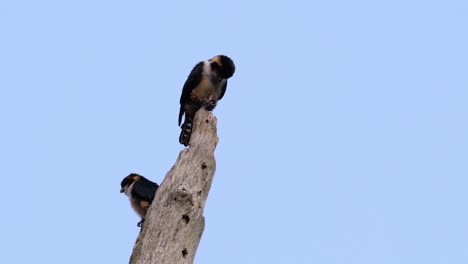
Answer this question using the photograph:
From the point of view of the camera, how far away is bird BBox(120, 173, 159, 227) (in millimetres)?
9211

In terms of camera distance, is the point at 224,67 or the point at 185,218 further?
the point at 224,67

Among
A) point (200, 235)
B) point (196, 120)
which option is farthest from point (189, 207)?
point (196, 120)

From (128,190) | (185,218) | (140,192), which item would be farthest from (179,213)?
(128,190)

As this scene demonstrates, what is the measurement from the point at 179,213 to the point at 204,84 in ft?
15.0

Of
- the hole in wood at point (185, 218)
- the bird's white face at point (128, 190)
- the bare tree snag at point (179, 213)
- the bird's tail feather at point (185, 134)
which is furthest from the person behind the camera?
the bird's tail feather at point (185, 134)

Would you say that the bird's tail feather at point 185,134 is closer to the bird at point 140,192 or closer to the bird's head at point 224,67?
the bird at point 140,192

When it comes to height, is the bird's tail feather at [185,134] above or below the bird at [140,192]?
above

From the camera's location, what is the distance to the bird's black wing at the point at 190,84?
10.7m

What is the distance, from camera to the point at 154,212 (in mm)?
6391

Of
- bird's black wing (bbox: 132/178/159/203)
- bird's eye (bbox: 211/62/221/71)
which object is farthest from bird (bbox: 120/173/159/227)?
bird's eye (bbox: 211/62/221/71)

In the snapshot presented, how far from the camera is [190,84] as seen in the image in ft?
35.1

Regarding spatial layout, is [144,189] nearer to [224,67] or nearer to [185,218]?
[224,67]

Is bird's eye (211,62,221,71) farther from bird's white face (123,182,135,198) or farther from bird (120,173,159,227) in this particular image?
bird's white face (123,182,135,198)

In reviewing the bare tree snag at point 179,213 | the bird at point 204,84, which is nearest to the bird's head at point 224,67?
the bird at point 204,84
